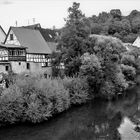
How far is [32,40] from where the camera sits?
1458 inches

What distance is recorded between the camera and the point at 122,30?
8406 centimetres

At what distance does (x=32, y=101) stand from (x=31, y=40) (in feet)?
62.9

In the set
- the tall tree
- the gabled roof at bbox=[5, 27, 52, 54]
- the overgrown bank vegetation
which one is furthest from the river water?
the gabled roof at bbox=[5, 27, 52, 54]

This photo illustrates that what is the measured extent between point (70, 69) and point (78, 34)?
16.2 feet

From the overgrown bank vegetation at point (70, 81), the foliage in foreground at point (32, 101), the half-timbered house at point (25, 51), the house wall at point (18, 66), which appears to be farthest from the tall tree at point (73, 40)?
the foliage in foreground at point (32, 101)

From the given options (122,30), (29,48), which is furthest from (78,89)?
(122,30)

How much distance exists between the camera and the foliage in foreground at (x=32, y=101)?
18.7m

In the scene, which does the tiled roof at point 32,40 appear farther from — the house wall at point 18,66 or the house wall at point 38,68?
the house wall at point 18,66

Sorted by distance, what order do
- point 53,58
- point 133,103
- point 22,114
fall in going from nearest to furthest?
point 22,114
point 133,103
point 53,58

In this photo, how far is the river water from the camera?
16.7 metres

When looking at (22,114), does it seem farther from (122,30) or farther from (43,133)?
(122,30)

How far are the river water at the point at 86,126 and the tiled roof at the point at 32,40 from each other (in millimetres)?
14346

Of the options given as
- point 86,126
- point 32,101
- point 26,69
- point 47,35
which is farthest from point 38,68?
point 86,126

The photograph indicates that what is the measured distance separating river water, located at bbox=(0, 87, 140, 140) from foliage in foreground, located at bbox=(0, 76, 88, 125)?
77cm
